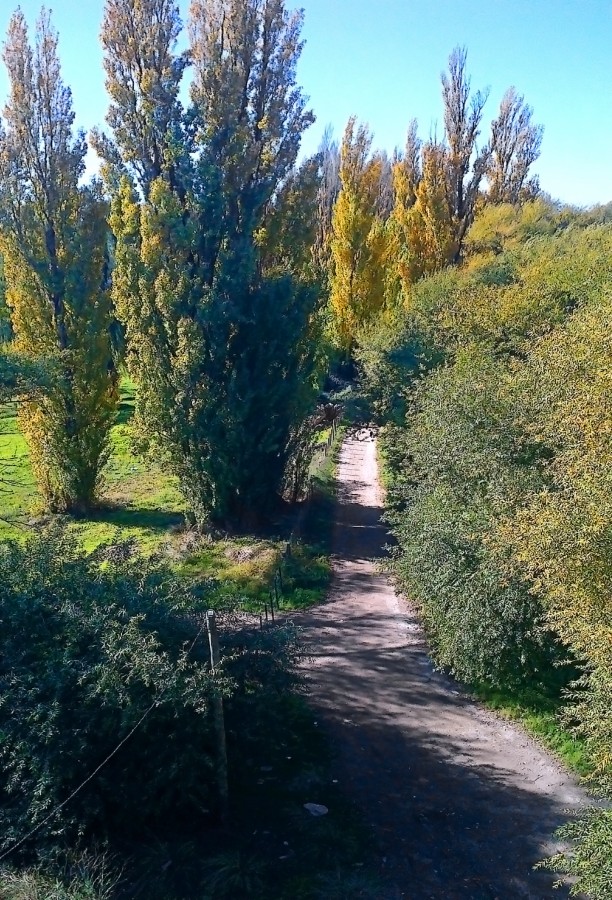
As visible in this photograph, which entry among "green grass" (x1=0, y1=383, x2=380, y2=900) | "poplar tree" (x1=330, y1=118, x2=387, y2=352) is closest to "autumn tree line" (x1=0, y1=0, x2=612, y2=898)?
"green grass" (x1=0, y1=383, x2=380, y2=900)

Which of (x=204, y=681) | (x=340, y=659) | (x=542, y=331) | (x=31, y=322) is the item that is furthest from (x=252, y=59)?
(x=204, y=681)

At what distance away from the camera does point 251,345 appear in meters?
15.6

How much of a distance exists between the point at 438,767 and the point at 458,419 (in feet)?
19.4

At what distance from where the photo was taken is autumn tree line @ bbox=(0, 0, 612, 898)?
954cm

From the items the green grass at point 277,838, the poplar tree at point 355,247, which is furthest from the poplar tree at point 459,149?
the green grass at point 277,838

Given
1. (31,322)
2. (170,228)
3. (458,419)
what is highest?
(170,228)

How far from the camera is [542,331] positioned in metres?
17.1

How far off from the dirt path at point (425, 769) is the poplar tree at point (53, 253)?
9947mm

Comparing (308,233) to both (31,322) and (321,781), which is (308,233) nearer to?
(31,322)

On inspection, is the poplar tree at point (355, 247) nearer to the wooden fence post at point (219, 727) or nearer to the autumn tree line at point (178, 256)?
the autumn tree line at point (178, 256)

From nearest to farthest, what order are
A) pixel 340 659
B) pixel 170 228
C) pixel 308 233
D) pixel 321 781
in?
pixel 321 781, pixel 340 659, pixel 170 228, pixel 308 233

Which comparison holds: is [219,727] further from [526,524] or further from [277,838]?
[526,524]

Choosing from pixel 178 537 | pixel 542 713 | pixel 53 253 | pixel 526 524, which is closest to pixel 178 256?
pixel 53 253

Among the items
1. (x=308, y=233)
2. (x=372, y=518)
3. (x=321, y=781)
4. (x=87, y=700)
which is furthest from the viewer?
(x=372, y=518)
